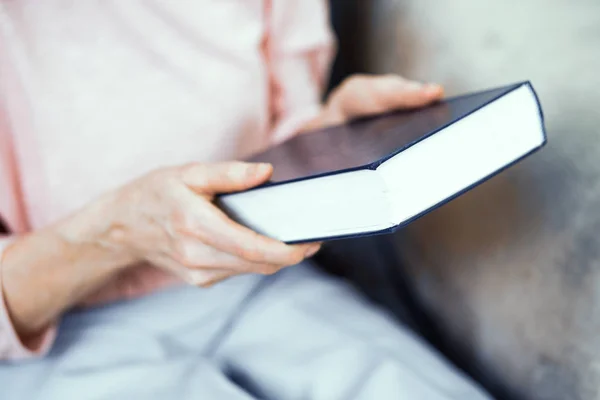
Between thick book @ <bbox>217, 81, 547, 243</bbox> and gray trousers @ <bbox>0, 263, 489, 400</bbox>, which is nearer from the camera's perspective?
thick book @ <bbox>217, 81, 547, 243</bbox>

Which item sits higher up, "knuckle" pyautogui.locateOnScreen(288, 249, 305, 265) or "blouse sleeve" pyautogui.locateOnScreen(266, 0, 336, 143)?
"blouse sleeve" pyautogui.locateOnScreen(266, 0, 336, 143)

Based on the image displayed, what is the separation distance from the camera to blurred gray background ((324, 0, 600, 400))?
391 millimetres

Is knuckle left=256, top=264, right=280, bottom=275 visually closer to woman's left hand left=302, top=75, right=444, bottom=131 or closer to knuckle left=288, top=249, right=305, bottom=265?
knuckle left=288, top=249, right=305, bottom=265

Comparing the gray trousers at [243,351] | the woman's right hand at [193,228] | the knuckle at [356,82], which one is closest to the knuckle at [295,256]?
the woman's right hand at [193,228]

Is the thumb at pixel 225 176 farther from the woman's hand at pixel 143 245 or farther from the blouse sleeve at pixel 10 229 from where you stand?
the blouse sleeve at pixel 10 229

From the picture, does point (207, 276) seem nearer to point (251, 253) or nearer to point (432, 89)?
point (251, 253)

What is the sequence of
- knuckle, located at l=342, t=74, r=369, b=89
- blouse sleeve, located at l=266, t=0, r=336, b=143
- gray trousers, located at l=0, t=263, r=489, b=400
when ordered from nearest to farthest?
gray trousers, located at l=0, t=263, r=489, b=400 < knuckle, located at l=342, t=74, r=369, b=89 < blouse sleeve, located at l=266, t=0, r=336, b=143

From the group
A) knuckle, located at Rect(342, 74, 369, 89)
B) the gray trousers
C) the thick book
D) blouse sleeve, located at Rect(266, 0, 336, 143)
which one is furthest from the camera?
blouse sleeve, located at Rect(266, 0, 336, 143)

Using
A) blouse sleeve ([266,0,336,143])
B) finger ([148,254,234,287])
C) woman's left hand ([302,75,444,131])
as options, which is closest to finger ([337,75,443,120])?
woman's left hand ([302,75,444,131])

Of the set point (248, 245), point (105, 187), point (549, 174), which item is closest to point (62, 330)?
point (105, 187)

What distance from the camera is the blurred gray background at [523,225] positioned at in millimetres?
391

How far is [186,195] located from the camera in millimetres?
381

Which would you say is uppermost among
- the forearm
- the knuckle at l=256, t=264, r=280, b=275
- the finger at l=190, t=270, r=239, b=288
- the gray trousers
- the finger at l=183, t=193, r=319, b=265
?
the finger at l=183, t=193, r=319, b=265

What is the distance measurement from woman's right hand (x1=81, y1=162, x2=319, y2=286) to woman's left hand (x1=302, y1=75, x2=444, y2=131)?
17cm
